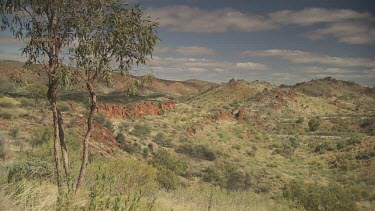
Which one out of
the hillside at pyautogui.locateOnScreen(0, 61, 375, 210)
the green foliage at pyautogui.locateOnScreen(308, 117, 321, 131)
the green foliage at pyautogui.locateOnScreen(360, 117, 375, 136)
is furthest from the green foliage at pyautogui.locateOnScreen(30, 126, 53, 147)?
the green foliage at pyautogui.locateOnScreen(360, 117, 375, 136)

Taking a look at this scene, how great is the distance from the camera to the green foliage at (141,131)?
3160 centimetres

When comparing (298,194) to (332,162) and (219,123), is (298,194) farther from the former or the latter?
(219,123)

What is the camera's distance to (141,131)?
108ft

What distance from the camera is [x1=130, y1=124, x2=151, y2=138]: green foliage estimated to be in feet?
104

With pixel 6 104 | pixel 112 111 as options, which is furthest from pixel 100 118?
pixel 6 104

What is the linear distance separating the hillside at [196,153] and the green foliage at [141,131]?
0.33 feet

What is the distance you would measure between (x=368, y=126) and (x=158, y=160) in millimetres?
45008

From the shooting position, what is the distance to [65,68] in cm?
740

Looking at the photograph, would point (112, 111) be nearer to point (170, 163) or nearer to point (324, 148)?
point (170, 163)

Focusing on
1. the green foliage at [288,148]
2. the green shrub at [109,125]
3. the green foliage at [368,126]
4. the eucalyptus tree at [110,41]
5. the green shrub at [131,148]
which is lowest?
the green foliage at [288,148]

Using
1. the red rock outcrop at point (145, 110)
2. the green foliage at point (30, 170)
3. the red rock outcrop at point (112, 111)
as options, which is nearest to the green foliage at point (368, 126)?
the red rock outcrop at point (145, 110)

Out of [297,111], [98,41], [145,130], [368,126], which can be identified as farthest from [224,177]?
[297,111]

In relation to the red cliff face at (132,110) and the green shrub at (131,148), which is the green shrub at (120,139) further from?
the red cliff face at (132,110)

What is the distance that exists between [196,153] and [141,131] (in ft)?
18.8
